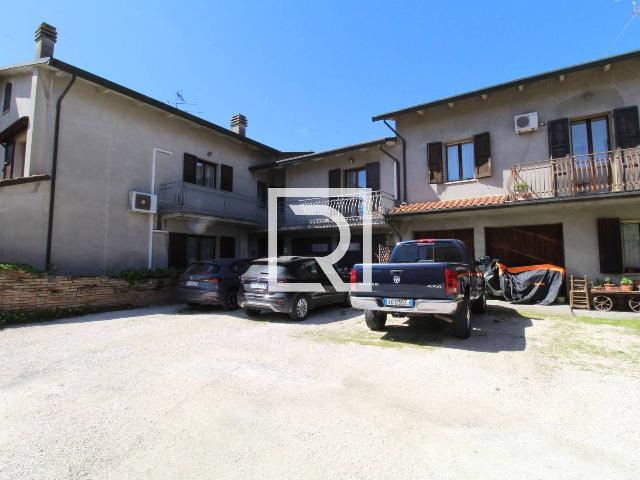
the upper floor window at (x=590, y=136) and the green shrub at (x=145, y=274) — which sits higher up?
the upper floor window at (x=590, y=136)

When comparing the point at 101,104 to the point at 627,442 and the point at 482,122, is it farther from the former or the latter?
the point at 627,442

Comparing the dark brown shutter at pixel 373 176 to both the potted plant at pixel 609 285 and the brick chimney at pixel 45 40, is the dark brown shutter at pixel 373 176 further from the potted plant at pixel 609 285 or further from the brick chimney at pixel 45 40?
the brick chimney at pixel 45 40

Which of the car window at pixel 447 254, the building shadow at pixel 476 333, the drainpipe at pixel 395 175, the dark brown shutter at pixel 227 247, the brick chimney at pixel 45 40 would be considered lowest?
the building shadow at pixel 476 333

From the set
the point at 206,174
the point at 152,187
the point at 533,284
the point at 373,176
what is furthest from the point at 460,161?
the point at 152,187

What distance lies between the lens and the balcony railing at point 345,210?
13.5 m

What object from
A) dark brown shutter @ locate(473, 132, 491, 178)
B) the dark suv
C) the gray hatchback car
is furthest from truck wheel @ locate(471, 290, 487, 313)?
the gray hatchback car

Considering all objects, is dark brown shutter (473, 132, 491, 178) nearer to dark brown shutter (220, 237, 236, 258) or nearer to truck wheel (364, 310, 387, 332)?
truck wheel (364, 310, 387, 332)

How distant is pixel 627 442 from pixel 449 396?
4.94 feet

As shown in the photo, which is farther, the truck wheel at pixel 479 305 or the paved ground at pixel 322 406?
the truck wheel at pixel 479 305

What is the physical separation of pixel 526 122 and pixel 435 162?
10.0 feet

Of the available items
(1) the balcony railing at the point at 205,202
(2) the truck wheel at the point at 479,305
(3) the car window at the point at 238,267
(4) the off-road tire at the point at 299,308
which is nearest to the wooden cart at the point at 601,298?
(2) the truck wheel at the point at 479,305

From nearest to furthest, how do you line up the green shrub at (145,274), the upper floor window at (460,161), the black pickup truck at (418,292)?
the black pickup truck at (418,292) < the green shrub at (145,274) < the upper floor window at (460,161)

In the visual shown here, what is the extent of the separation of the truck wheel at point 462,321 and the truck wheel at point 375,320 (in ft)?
4.64

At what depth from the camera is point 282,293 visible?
8211 millimetres
